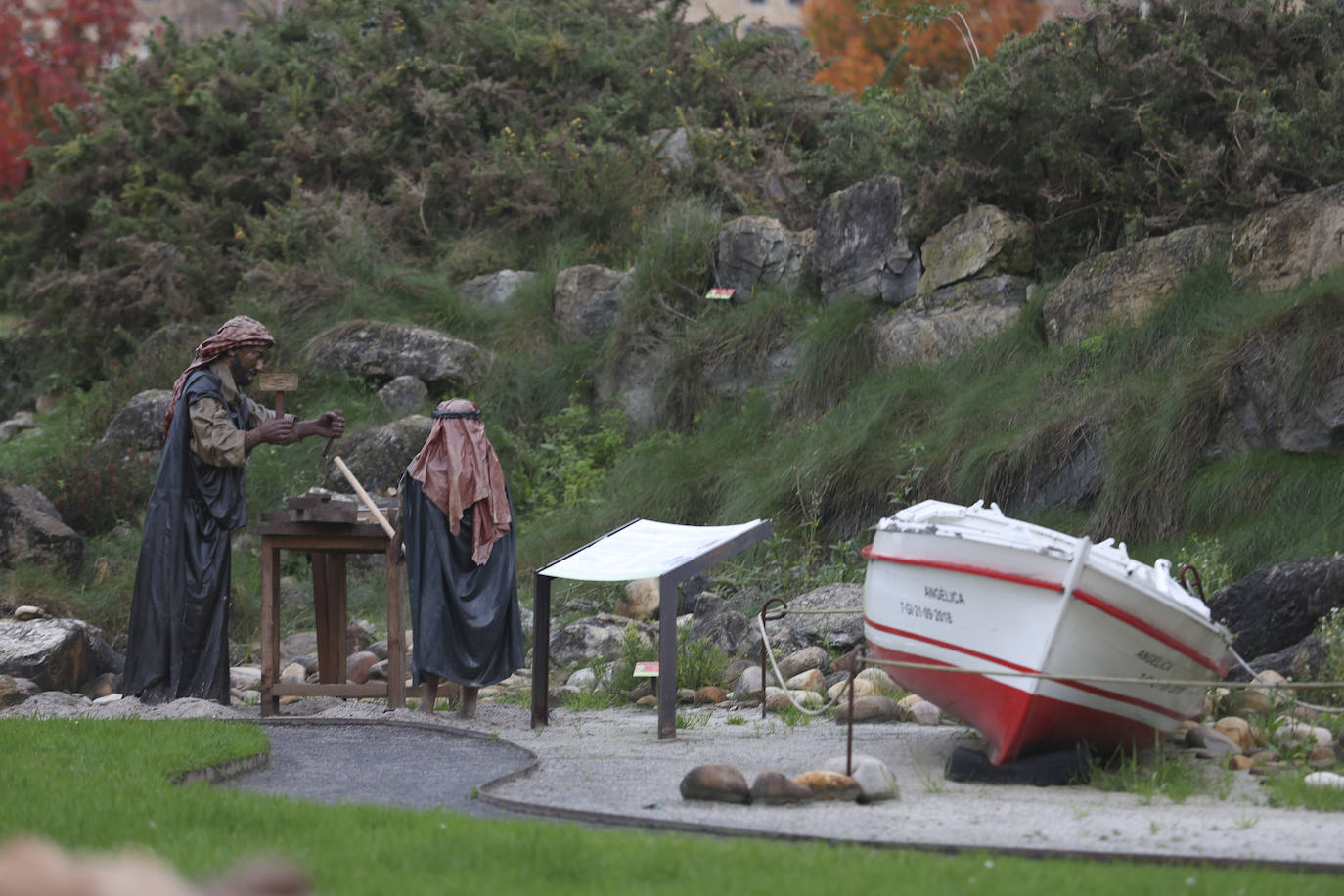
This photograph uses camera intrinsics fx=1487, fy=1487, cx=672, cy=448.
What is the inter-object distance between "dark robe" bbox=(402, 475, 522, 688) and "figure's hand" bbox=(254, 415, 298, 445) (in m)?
0.89

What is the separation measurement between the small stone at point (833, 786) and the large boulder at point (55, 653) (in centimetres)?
640

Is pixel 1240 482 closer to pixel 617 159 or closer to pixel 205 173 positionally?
pixel 617 159

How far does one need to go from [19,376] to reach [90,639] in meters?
11.6

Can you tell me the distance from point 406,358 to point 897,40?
16.4 m

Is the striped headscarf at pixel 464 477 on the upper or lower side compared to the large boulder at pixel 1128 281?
lower

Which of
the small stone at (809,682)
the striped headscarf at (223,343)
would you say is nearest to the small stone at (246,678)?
the striped headscarf at (223,343)

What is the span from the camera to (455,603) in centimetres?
881

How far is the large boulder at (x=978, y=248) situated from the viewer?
1427 cm

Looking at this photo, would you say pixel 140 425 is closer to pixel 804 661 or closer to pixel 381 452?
pixel 381 452

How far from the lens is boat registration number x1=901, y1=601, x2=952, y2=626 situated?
665 centimetres

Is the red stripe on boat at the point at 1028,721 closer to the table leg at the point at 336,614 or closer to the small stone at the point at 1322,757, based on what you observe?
the small stone at the point at 1322,757

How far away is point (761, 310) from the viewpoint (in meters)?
16.3

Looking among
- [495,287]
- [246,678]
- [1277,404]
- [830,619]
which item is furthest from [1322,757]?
[495,287]

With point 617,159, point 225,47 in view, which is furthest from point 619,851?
point 225,47
